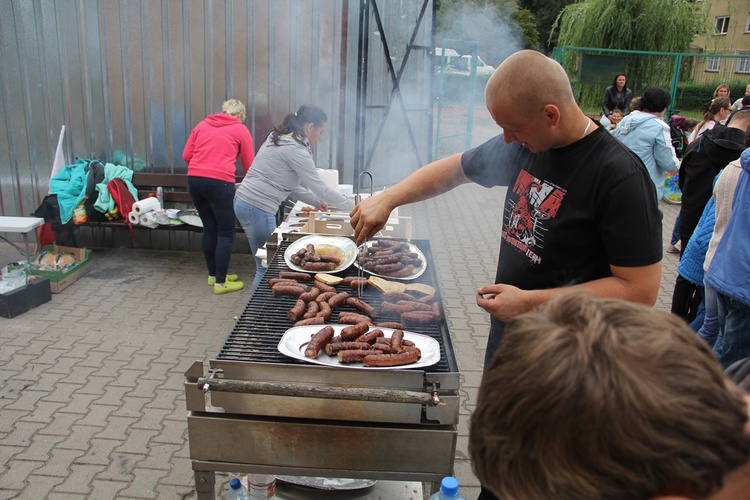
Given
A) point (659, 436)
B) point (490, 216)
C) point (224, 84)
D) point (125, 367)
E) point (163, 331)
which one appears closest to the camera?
point (659, 436)

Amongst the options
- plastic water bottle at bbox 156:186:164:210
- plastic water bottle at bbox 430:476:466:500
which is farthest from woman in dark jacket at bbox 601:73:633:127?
plastic water bottle at bbox 430:476:466:500

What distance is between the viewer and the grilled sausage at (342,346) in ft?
8.63

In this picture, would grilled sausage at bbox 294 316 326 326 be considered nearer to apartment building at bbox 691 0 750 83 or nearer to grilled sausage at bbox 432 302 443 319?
grilled sausage at bbox 432 302 443 319

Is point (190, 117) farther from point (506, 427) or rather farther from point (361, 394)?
point (506, 427)

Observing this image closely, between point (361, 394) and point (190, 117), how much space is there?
19.3 ft

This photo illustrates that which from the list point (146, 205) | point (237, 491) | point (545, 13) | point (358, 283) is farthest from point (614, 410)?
point (545, 13)

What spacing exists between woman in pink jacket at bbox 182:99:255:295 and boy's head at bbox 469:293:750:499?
18.1 ft

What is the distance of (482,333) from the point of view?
18.5 feet

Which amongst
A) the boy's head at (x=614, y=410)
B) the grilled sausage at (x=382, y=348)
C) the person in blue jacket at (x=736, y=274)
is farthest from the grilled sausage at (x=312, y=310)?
the person in blue jacket at (x=736, y=274)

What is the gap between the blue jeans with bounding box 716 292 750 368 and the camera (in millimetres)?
3332

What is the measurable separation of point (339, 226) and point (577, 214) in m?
3.03

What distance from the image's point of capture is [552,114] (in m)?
2.10

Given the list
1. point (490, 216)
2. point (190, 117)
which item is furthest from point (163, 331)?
point (490, 216)

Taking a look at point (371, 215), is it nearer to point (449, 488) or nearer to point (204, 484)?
point (449, 488)
